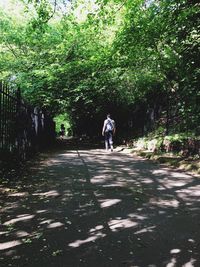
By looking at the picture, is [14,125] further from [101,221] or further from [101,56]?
[101,56]

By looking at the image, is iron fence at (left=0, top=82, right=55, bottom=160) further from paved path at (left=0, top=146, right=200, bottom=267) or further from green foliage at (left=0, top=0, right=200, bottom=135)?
green foliage at (left=0, top=0, right=200, bottom=135)

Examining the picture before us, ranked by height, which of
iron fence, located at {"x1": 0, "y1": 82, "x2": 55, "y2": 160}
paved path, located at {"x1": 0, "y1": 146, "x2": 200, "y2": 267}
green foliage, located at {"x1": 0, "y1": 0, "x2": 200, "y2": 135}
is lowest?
paved path, located at {"x1": 0, "y1": 146, "x2": 200, "y2": 267}

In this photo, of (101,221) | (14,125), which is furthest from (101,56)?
(101,221)

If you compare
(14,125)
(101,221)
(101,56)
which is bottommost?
(101,221)

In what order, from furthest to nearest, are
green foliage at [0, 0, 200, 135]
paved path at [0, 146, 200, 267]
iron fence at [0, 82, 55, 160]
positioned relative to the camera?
green foliage at [0, 0, 200, 135], iron fence at [0, 82, 55, 160], paved path at [0, 146, 200, 267]

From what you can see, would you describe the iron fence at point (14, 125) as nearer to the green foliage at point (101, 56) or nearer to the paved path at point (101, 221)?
the paved path at point (101, 221)

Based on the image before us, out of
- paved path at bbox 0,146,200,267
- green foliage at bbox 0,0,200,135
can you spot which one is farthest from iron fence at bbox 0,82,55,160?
green foliage at bbox 0,0,200,135

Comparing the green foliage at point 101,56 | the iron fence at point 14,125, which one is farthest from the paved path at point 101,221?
the green foliage at point 101,56

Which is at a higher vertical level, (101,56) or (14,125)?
(101,56)

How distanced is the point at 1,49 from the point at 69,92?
5938 mm

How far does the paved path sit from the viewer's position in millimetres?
4590

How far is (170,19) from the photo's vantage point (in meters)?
13.8

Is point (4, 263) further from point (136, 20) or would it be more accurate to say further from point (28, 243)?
point (136, 20)

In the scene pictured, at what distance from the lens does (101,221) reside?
612 cm
